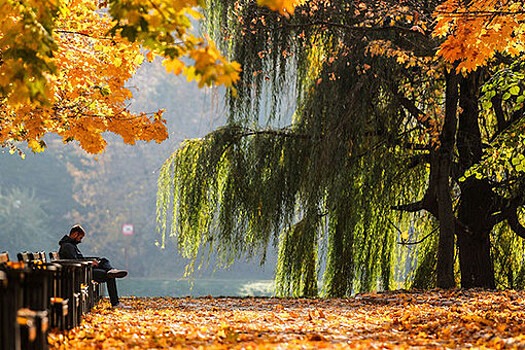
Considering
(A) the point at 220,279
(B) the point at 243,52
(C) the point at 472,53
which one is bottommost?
(A) the point at 220,279

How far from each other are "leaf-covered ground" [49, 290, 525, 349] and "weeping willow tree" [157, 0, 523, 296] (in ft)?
5.70

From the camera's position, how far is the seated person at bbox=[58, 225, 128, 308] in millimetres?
10891

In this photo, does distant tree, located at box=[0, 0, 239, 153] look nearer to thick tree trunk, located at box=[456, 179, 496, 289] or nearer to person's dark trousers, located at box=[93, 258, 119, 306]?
person's dark trousers, located at box=[93, 258, 119, 306]

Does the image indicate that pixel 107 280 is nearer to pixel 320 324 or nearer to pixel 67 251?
pixel 67 251

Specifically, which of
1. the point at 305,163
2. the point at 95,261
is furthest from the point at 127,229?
the point at 95,261

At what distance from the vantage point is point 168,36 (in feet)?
18.0

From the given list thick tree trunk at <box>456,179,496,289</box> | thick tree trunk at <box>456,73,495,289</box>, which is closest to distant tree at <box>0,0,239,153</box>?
thick tree trunk at <box>456,73,495,289</box>

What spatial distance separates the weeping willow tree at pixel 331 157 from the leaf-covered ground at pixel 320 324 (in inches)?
68.4

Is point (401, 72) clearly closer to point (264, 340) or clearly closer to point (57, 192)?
point (264, 340)

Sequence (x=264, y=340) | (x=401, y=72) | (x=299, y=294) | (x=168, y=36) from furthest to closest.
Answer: (x=299, y=294) → (x=401, y=72) → (x=264, y=340) → (x=168, y=36)

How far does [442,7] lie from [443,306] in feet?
11.4

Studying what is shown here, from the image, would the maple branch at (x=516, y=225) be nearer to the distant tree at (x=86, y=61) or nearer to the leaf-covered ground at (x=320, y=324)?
the leaf-covered ground at (x=320, y=324)

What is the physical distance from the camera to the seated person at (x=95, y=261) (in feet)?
35.7

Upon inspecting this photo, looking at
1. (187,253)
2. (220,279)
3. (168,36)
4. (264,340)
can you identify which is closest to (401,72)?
(187,253)
